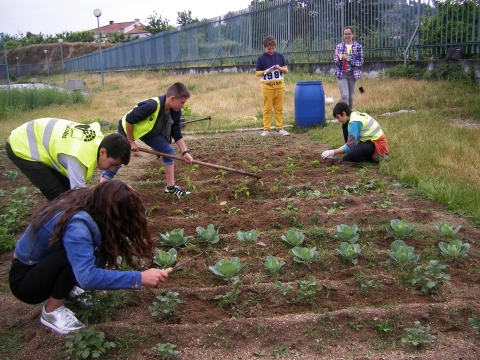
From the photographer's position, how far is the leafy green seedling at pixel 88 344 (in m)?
2.62

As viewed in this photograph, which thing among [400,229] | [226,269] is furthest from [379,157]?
[226,269]

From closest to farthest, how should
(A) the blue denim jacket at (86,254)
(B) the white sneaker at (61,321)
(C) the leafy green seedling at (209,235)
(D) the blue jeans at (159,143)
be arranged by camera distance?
(A) the blue denim jacket at (86,254) → (B) the white sneaker at (61,321) → (C) the leafy green seedling at (209,235) → (D) the blue jeans at (159,143)

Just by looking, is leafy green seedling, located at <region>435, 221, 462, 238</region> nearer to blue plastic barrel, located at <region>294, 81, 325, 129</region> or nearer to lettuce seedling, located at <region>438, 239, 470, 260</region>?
lettuce seedling, located at <region>438, 239, 470, 260</region>

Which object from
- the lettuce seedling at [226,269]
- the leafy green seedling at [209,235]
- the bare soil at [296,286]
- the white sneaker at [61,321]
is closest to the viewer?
the bare soil at [296,286]

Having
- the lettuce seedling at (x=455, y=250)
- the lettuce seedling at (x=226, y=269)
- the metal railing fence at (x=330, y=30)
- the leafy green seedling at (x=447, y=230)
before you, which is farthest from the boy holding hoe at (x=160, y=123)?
the metal railing fence at (x=330, y=30)

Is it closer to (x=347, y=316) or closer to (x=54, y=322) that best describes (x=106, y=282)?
(x=54, y=322)

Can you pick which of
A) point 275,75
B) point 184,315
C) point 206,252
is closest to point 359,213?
point 206,252

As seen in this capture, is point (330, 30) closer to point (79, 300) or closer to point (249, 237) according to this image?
point (249, 237)

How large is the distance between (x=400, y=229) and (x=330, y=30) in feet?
42.0

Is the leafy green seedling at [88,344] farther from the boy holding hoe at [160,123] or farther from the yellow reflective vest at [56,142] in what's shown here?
the boy holding hoe at [160,123]

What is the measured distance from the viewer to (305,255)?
3.46 meters

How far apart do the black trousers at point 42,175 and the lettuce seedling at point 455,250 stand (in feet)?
9.19

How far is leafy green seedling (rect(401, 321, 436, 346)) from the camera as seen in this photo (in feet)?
8.70

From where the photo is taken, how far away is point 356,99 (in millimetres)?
11070
